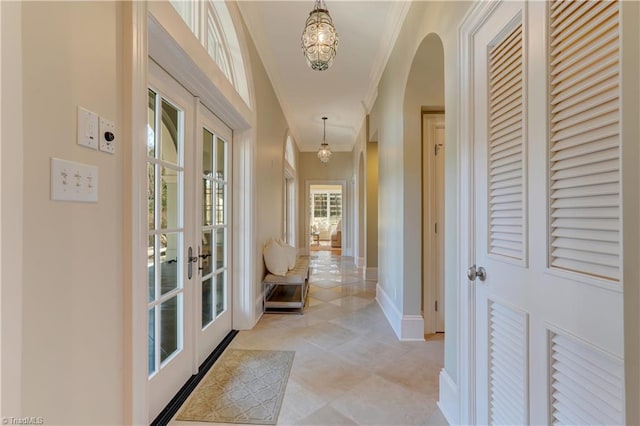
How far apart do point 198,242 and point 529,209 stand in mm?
1974

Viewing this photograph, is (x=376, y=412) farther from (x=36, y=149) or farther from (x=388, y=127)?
(x=388, y=127)

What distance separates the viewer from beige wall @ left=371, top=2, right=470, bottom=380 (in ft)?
5.59

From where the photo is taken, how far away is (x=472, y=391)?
1435mm

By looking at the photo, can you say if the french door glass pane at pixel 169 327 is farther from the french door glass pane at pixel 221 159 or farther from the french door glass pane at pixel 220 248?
the french door glass pane at pixel 221 159

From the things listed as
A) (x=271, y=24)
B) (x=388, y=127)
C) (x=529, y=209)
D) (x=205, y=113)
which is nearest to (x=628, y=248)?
(x=529, y=209)

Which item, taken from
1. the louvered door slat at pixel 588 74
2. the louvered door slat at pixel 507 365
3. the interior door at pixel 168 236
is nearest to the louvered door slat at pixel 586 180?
the louvered door slat at pixel 588 74

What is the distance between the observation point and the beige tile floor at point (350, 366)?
67.4 inches

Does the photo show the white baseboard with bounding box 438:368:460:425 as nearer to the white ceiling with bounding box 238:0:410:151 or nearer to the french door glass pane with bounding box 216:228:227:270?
the french door glass pane with bounding box 216:228:227:270

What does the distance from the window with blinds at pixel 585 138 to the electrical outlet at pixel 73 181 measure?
1510 mm

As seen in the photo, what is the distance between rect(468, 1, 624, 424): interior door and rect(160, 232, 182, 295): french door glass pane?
1713mm

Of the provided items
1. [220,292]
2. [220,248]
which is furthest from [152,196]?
[220,292]

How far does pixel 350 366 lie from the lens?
7.39 feet

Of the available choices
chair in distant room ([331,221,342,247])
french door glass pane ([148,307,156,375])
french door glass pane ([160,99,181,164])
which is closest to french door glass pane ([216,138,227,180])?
french door glass pane ([160,99,181,164])

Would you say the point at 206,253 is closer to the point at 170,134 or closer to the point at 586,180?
the point at 170,134
